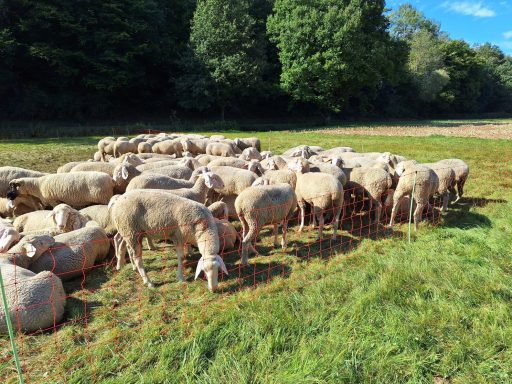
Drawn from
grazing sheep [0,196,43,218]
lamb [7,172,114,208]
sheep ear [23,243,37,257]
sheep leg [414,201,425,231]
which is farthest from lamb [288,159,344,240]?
grazing sheep [0,196,43,218]

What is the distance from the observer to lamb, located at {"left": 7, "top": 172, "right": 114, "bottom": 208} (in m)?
8.50

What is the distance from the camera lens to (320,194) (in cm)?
769

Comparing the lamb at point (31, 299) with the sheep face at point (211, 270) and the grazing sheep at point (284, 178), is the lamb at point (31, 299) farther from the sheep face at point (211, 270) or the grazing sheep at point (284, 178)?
the grazing sheep at point (284, 178)

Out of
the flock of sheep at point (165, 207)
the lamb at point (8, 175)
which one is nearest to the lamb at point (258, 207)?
the flock of sheep at point (165, 207)

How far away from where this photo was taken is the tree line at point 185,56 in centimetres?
3488

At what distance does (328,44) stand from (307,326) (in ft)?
134

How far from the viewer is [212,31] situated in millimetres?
38625

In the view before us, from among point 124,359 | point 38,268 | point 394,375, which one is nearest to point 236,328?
point 124,359

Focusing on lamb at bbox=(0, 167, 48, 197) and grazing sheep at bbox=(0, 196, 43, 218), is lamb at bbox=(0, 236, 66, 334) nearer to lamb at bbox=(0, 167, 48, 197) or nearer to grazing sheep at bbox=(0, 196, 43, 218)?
grazing sheep at bbox=(0, 196, 43, 218)

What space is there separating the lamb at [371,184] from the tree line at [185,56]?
3172cm

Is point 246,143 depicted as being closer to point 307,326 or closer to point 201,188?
point 201,188

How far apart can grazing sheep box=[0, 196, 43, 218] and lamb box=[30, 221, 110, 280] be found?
3284mm

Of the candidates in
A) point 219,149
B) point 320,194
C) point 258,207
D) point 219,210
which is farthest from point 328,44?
point 258,207

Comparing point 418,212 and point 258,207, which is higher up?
point 258,207
